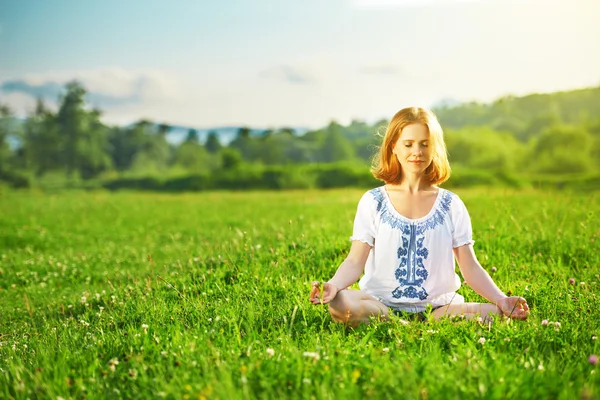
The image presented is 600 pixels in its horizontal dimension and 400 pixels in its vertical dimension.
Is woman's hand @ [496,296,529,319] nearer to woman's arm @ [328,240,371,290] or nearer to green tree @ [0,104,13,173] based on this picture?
woman's arm @ [328,240,371,290]

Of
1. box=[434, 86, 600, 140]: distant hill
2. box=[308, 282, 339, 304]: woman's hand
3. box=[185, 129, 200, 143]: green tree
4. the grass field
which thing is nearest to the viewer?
the grass field

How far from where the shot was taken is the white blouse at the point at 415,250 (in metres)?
4.96

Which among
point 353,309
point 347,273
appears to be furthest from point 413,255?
point 353,309

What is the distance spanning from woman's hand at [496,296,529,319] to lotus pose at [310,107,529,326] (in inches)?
1.2

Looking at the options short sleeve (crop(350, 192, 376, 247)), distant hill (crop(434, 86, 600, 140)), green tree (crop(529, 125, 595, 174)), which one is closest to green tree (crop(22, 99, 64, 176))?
distant hill (crop(434, 86, 600, 140))

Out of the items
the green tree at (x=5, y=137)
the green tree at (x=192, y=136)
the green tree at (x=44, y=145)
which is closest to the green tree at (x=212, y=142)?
the green tree at (x=192, y=136)

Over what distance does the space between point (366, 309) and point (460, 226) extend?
104cm

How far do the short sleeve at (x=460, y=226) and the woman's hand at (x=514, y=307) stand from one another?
21.4 inches

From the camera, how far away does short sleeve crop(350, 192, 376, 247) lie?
503 cm

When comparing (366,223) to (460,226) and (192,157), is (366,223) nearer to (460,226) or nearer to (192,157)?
(460,226)

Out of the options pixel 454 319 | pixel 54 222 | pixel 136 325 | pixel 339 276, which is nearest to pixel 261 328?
pixel 339 276

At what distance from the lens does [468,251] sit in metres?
4.99

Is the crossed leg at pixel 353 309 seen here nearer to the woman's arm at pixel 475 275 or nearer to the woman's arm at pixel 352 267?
the woman's arm at pixel 352 267

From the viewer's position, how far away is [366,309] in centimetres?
482
